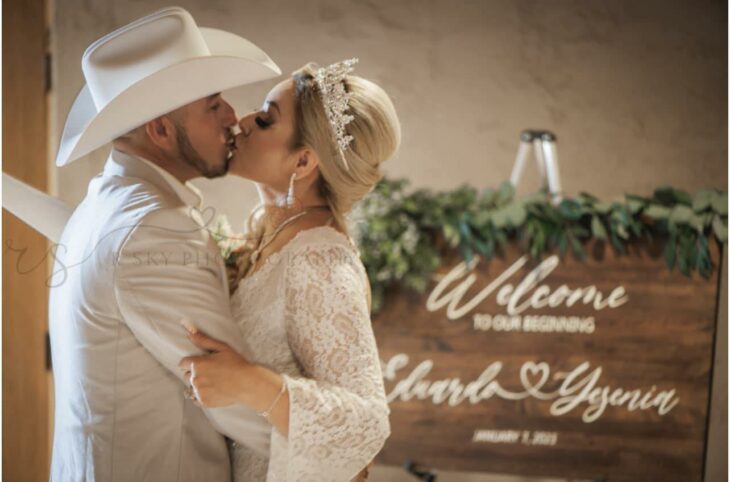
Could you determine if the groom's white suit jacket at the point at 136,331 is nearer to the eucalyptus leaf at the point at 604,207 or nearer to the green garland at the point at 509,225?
the green garland at the point at 509,225

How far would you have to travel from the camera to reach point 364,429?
4.67 ft

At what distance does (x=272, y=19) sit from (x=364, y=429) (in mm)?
1647

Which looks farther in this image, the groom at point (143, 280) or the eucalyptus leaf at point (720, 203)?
the eucalyptus leaf at point (720, 203)

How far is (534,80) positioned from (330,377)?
2.08m

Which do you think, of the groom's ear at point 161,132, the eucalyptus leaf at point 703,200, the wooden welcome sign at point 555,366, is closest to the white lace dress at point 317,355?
the groom's ear at point 161,132

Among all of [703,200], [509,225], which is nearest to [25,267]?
[509,225]

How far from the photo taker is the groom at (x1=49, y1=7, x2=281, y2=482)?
1310 millimetres

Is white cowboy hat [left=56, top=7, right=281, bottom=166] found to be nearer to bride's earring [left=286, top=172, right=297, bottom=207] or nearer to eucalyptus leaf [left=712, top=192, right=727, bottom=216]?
bride's earring [left=286, top=172, right=297, bottom=207]

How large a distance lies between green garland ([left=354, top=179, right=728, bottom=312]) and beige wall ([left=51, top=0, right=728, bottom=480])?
36 centimetres

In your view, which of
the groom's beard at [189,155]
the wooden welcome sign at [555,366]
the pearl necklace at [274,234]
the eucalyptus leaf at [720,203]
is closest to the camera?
the groom's beard at [189,155]

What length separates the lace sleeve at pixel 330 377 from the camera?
1.39 meters

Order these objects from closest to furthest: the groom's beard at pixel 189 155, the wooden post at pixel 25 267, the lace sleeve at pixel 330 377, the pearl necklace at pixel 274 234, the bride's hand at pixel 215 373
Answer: the bride's hand at pixel 215 373, the lace sleeve at pixel 330 377, the groom's beard at pixel 189 155, the pearl necklace at pixel 274 234, the wooden post at pixel 25 267

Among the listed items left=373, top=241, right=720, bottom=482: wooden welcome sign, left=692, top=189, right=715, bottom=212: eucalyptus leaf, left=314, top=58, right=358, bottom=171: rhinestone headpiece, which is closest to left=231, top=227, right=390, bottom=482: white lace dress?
left=314, top=58, right=358, bottom=171: rhinestone headpiece

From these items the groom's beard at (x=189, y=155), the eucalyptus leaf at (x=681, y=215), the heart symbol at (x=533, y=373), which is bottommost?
the heart symbol at (x=533, y=373)
